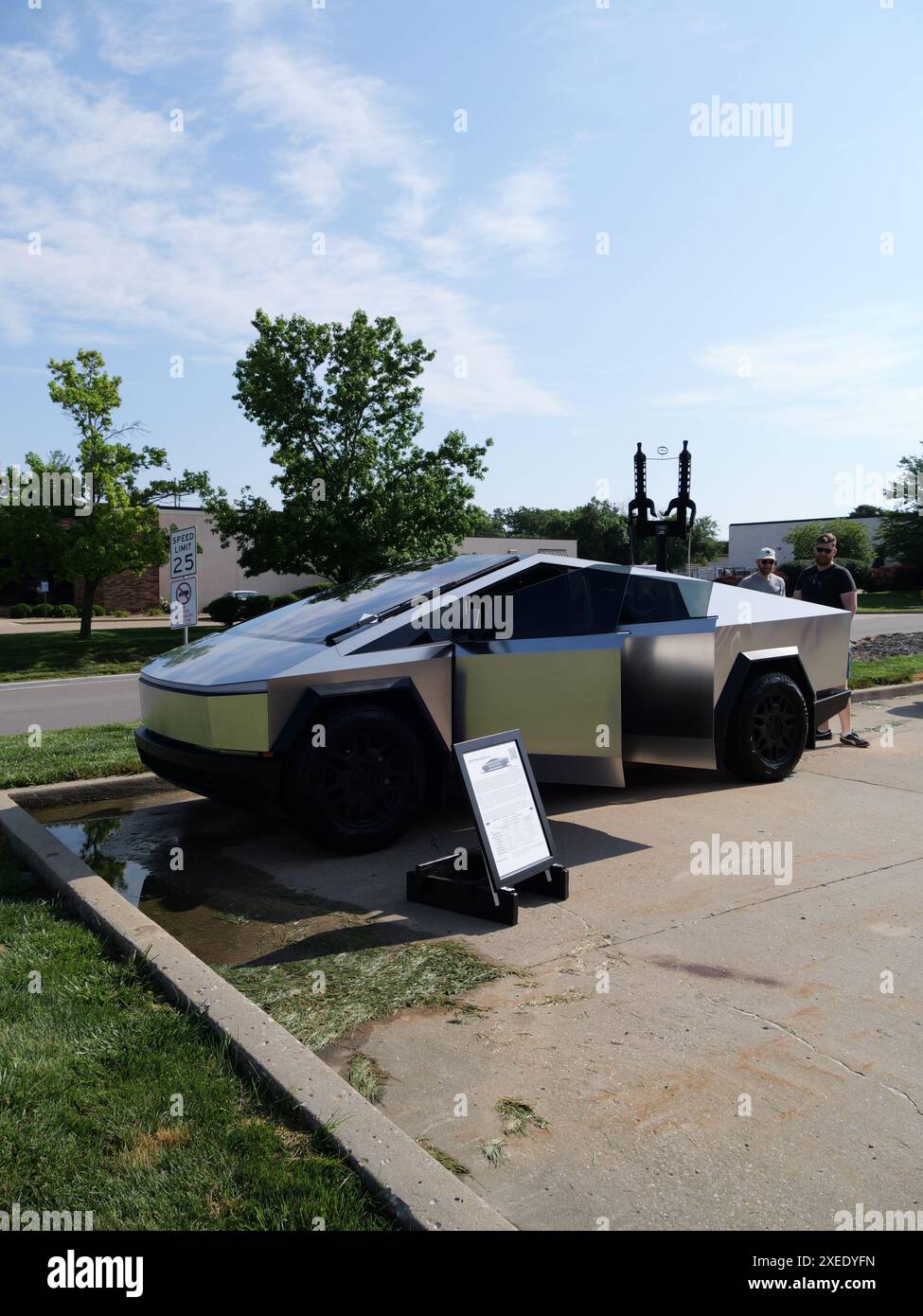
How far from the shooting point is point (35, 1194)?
2406 mm

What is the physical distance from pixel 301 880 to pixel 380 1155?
2.58 metres

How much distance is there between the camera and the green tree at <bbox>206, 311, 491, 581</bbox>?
2359cm

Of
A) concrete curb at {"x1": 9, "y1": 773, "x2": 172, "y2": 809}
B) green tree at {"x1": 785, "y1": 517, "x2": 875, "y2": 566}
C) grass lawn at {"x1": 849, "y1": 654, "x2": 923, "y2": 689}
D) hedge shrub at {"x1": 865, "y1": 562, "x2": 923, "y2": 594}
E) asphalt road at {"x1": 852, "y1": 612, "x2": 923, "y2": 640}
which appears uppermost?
green tree at {"x1": 785, "y1": 517, "x2": 875, "y2": 566}

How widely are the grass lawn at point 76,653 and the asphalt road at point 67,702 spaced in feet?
4.25

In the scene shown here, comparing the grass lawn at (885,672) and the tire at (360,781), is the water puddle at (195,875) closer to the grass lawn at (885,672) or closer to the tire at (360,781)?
the tire at (360,781)

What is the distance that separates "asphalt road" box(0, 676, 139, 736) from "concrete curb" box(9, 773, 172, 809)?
376 cm

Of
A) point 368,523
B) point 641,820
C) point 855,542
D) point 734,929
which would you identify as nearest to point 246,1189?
point 734,929

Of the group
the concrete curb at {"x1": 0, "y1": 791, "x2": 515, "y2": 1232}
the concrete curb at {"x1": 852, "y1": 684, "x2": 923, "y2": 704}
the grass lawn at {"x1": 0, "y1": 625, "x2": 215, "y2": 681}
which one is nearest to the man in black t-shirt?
the concrete curb at {"x1": 852, "y1": 684, "x2": 923, "y2": 704}

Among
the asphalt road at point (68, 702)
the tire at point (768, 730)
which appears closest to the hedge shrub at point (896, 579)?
the asphalt road at point (68, 702)

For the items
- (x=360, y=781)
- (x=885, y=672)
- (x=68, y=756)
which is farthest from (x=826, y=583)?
(x=68, y=756)

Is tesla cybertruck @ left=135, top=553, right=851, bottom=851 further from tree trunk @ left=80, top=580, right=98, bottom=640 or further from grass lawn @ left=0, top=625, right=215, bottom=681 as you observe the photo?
tree trunk @ left=80, top=580, right=98, bottom=640

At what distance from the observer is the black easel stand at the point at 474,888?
4.41m

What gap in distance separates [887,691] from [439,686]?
7.93 meters

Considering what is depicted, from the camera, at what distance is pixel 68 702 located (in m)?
13.4
